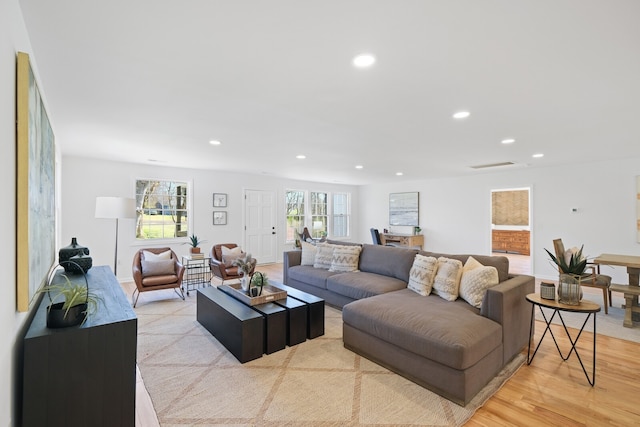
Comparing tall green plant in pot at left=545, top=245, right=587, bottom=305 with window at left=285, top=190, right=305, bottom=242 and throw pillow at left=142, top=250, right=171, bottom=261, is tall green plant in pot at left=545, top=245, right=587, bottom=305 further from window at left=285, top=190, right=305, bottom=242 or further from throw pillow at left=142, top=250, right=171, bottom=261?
window at left=285, top=190, right=305, bottom=242

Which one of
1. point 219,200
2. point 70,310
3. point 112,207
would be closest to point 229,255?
point 112,207

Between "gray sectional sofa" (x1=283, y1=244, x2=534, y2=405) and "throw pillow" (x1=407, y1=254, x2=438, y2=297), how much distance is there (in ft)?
0.28

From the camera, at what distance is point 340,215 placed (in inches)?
394

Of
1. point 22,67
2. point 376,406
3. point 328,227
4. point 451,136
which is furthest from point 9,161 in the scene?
point 328,227

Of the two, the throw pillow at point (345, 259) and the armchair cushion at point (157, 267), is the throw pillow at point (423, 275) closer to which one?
the throw pillow at point (345, 259)

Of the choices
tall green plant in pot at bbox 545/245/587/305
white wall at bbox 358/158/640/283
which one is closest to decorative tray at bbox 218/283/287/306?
tall green plant in pot at bbox 545/245/587/305

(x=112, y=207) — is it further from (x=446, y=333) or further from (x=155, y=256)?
(x=446, y=333)

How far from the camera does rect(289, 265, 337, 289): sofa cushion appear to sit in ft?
13.9

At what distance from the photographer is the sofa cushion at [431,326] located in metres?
2.07

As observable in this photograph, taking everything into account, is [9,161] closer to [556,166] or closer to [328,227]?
[556,166]

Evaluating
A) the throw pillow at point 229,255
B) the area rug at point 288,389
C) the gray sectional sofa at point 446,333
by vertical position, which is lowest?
the area rug at point 288,389

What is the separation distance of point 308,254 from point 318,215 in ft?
14.6

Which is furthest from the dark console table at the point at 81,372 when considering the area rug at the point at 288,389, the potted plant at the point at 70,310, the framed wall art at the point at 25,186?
the area rug at the point at 288,389

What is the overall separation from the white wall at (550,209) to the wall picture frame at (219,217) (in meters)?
5.37
